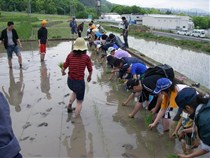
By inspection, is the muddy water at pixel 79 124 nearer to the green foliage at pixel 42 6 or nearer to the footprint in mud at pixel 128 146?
the footprint in mud at pixel 128 146

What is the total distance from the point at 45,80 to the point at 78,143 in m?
4.42

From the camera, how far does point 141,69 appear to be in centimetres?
653

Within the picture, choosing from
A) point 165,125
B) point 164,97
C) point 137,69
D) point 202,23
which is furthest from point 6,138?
point 202,23

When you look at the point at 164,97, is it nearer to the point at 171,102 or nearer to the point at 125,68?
the point at 171,102

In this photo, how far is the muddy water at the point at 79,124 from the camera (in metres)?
4.77

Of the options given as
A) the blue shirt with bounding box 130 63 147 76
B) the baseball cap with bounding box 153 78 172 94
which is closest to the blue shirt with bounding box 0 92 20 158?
the baseball cap with bounding box 153 78 172 94

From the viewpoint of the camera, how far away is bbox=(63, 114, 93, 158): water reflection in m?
4.66

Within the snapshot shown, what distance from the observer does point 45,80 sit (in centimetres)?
907

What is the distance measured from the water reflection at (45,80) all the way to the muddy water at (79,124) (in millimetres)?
26

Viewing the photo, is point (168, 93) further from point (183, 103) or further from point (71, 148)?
point (71, 148)

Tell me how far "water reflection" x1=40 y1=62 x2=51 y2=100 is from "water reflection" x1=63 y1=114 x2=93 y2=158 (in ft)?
6.78

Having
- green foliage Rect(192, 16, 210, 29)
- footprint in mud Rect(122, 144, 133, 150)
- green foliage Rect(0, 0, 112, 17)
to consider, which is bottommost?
green foliage Rect(192, 16, 210, 29)

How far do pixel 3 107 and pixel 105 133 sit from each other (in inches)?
152

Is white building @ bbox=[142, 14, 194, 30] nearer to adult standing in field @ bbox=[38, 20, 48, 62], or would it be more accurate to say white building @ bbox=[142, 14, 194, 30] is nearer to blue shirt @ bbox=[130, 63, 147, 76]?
adult standing in field @ bbox=[38, 20, 48, 62]
